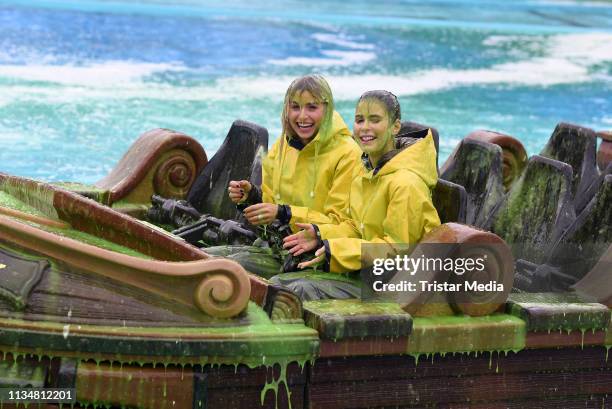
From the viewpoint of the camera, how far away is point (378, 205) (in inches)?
134

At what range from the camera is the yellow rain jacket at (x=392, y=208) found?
10.9 ft

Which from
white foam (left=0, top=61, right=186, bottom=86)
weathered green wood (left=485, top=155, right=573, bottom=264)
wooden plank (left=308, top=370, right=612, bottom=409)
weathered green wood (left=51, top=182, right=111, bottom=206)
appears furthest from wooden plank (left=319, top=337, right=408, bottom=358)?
white foam (left=0, top=61, right=186, bottom=86)

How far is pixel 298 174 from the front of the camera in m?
3.74

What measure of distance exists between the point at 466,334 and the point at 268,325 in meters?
0.60

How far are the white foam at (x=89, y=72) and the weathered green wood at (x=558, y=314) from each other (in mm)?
10149

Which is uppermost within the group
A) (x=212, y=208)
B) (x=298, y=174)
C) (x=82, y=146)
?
(x=298, y=174)

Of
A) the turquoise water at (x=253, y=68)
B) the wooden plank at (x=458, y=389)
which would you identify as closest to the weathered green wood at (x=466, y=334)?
the wooden plank at (x=458, y=389)

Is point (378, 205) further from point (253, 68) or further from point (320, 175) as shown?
point (253, 68)

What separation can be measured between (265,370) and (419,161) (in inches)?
31.9

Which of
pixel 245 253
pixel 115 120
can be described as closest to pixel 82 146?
pixel 115 120

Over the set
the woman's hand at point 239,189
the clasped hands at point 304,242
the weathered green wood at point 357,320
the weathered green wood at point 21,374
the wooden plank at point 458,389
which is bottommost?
the wooden plank at point 458,389

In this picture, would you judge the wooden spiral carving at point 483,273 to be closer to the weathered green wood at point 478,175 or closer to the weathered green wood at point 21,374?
the weathered green wood at point 478,175

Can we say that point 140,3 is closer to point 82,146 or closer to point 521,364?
point 82,146

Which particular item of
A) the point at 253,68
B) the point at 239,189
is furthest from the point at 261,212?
the point at 253,68
